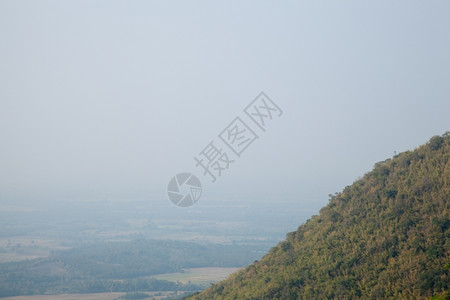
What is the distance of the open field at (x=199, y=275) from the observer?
2343 inches

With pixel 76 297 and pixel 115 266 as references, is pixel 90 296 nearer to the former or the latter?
pixel 76 297

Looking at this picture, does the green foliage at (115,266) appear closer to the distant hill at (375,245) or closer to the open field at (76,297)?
the open field at (76,297)

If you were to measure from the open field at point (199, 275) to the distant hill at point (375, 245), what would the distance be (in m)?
35.3

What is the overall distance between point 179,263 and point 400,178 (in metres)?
56.8

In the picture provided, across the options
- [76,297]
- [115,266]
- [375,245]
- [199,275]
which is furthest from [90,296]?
[375,245]

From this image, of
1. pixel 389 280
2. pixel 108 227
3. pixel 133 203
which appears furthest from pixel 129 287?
pixel 133 203

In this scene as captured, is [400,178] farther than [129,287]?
No

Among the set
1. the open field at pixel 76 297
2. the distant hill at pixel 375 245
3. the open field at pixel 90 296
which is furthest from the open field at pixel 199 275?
the distant hill at pixel 375 245

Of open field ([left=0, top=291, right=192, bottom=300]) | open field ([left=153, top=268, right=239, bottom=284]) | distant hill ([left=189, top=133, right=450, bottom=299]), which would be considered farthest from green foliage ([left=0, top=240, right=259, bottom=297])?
distant hill ([left=189, top=133, right=450, bottom=299])

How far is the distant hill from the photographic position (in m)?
16.1

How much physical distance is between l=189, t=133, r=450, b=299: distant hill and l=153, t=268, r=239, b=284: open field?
35310mm

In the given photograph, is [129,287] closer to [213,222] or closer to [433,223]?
[433,223]

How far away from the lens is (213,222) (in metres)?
135

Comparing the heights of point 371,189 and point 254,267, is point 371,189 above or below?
above
